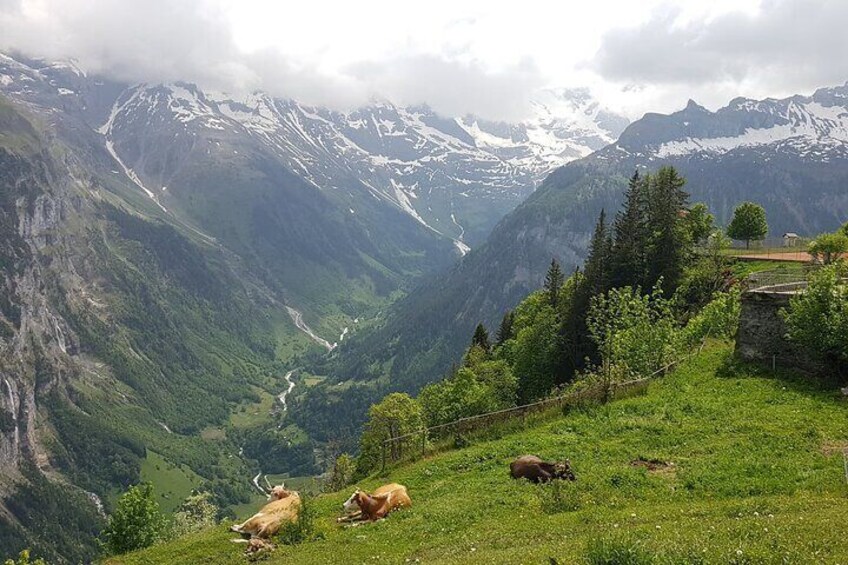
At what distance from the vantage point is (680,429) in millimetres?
31250

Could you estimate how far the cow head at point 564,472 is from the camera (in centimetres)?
2688

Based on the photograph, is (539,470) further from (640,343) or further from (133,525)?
(133,525)

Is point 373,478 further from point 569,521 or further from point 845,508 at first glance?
point 845,508

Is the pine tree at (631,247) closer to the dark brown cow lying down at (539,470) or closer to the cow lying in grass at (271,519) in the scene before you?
the dark brown cow lying down at (539,470)

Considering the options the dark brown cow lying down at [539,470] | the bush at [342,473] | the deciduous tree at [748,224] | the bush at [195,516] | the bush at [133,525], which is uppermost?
the deciduous tree at [748,224]

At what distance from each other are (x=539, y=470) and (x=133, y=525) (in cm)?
4369

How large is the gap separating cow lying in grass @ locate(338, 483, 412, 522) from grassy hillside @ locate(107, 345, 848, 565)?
903 millimetres

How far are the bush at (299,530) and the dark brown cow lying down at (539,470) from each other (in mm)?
9783

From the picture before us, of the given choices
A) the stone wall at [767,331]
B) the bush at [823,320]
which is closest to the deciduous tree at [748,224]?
the stone wall at [767,331]

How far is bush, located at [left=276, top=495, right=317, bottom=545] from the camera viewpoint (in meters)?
26.2

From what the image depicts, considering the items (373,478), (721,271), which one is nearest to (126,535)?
(373,478)

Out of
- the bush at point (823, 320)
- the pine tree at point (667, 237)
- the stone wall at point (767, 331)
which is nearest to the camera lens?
the bush at point (823, 320)

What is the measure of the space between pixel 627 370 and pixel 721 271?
34913mm

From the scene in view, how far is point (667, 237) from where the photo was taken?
77.8m
